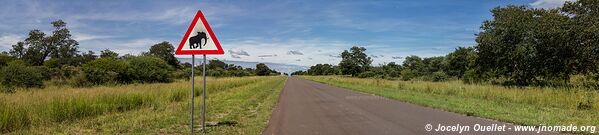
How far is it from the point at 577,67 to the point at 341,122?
102 feet

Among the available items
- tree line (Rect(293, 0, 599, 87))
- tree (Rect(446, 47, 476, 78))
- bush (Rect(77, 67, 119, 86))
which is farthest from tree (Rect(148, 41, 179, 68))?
tree line (Rect(293, 0, 599, 87))

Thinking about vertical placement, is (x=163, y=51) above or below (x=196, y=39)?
above

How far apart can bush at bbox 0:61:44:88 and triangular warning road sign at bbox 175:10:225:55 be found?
75.8ft

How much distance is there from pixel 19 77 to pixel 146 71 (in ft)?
69.8

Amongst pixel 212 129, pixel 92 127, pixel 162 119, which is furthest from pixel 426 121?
pixel 92 127

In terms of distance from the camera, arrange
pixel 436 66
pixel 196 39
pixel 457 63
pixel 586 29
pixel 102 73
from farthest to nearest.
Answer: pixel 436 66 < pixel 457 63 < pixel 102 73 < pixel 586 29 < pixel 196 39

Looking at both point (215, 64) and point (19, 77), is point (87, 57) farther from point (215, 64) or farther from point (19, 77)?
point (215, 64)

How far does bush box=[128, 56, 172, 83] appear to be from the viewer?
45.4m

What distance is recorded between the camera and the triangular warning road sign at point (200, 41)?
7852 millimetres

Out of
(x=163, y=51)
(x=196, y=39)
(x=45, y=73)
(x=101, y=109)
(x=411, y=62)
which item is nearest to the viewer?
(x=196, y=39)

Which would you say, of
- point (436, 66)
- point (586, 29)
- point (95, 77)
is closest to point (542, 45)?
point (586, 29)

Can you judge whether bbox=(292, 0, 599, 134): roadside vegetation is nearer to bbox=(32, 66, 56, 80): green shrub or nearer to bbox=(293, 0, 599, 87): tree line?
bbox=(293, 0, 599, 87): tree line

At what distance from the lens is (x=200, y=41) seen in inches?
311

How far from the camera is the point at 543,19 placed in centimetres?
3170
